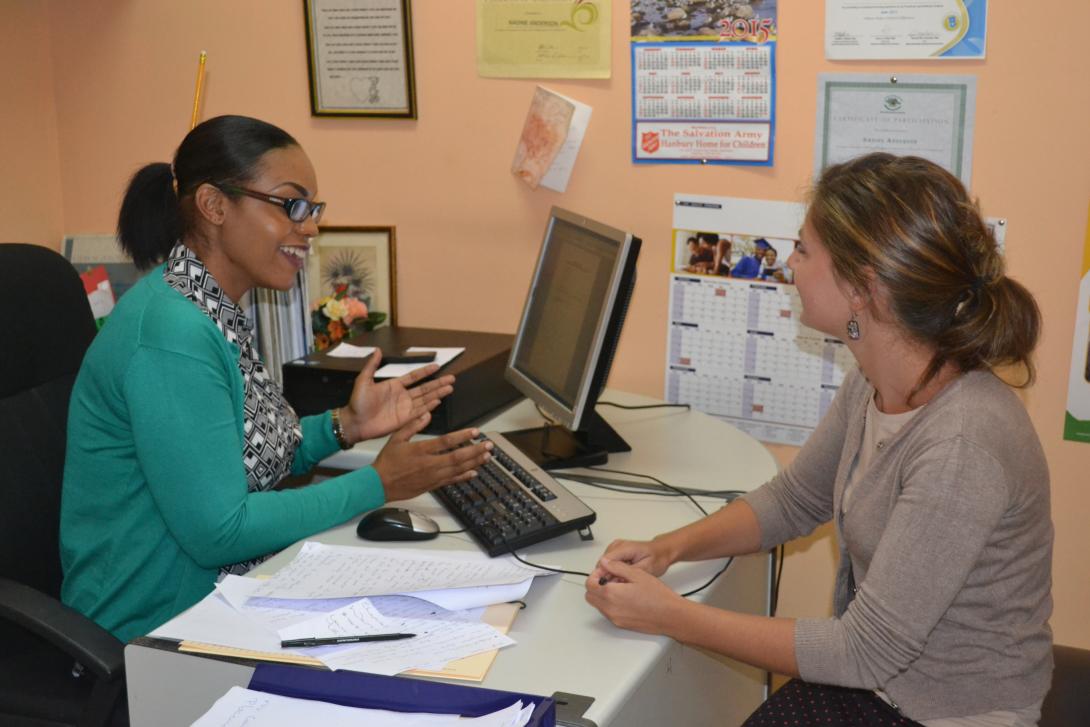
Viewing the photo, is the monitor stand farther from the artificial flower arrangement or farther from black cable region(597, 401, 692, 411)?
the artificial flower arrangement

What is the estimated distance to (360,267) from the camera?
262cm

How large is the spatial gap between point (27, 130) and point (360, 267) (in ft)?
3.16

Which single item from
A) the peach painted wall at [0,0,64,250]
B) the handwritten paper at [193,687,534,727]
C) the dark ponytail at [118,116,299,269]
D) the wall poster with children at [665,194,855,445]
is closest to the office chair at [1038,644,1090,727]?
the wall poster with children at [665,194,855,445]

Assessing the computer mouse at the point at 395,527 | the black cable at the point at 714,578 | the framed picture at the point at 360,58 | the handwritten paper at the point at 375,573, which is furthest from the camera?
the framed picture at the point at 360,58

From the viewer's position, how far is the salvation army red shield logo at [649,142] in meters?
2.29

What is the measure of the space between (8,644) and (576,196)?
1407 millimetres

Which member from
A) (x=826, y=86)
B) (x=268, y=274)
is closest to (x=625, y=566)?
(x=268, y=274)

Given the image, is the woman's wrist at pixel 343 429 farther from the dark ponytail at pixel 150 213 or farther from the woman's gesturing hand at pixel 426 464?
the dark ponytail at pixel 150 213

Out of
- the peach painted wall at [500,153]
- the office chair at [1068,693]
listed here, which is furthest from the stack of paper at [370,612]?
the peach painted wall at [500,153]

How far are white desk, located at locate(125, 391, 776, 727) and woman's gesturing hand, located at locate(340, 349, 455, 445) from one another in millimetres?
118

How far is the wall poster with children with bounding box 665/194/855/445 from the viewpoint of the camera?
225 centimetres

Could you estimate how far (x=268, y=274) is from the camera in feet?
5.78

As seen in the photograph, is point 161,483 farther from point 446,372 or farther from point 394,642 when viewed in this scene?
point 446,372

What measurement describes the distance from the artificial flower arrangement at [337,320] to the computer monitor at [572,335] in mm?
537
